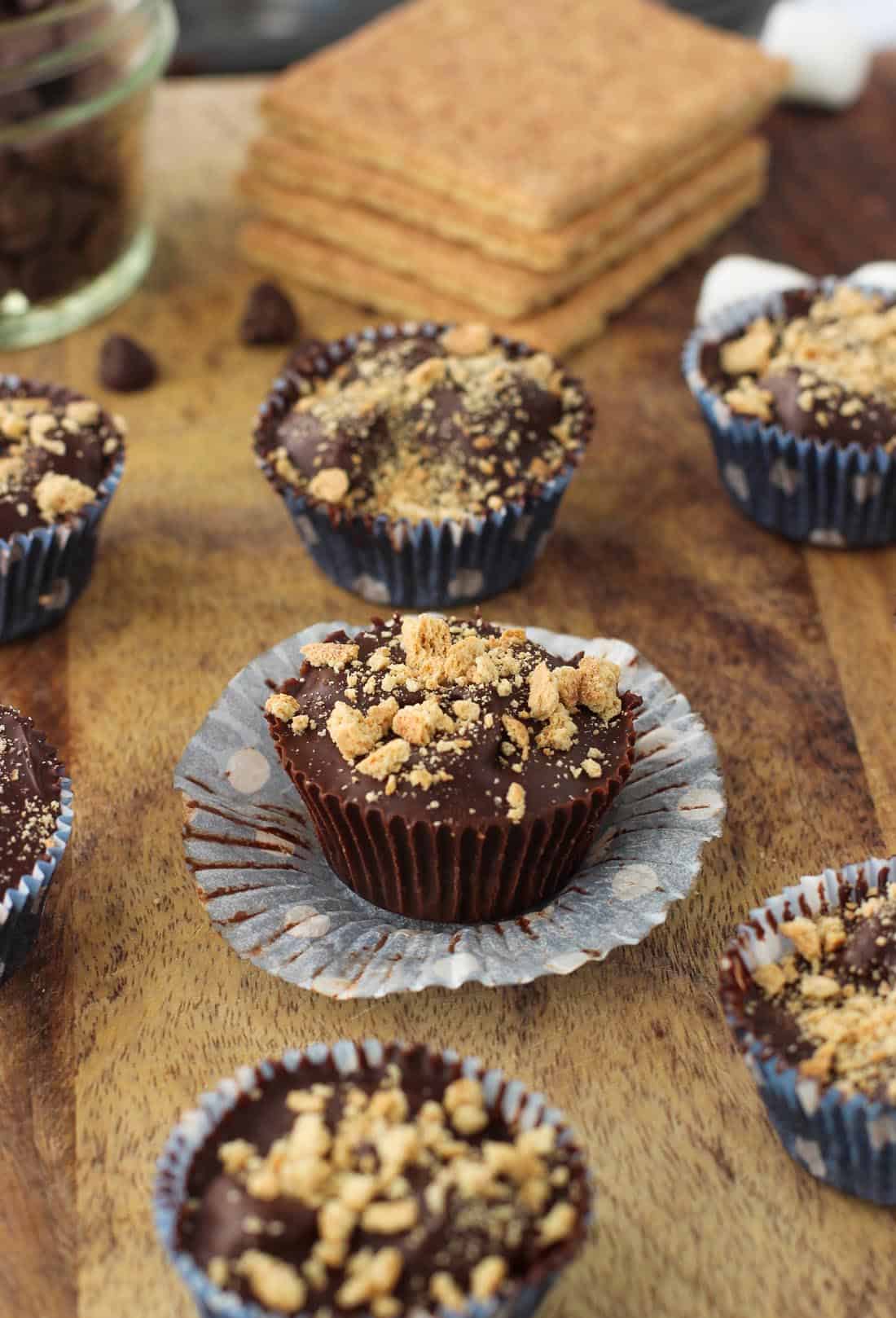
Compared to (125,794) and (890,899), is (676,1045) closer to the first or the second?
(890,899)

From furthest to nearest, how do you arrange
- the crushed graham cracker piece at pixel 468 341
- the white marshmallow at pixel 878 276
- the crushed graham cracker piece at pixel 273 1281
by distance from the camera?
the white marshmallow at pixel 878 276
the crushed graham cracker piece at pixel 468 341
the crushed graham cracker piece at pixel 273 1281

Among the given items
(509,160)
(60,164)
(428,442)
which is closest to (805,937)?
(428,442)

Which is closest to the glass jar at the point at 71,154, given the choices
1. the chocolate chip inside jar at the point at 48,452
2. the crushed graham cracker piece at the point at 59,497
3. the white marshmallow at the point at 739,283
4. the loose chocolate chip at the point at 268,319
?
the loose chocolate chip at the point at 268,319

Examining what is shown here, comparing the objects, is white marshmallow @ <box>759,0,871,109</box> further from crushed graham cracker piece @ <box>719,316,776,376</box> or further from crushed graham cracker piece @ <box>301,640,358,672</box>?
crushed graham cracker piece @ <box>301,640,358,672</box>

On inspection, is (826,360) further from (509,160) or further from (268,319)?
(268,319)

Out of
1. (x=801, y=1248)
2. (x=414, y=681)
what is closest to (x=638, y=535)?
(x=414, y=681)

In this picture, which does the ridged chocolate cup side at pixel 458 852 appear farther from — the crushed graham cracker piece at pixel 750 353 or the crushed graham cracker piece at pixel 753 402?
the crushed graham cracker piece at pixel 750 353
